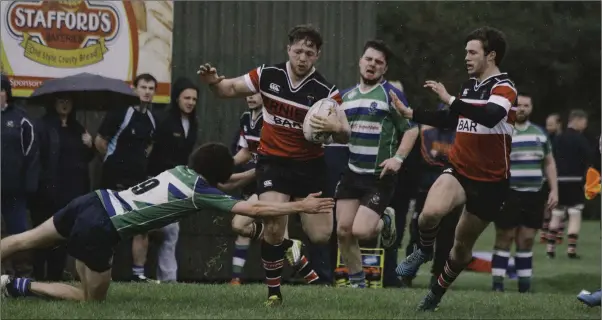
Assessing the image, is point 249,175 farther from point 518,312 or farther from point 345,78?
point 518,312

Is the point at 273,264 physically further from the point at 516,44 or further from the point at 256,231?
the point at 516,44

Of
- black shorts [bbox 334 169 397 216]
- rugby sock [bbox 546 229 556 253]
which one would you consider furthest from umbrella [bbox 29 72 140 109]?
rugby sock [bbox 546 229 556 253]

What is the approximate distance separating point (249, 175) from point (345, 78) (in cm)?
263

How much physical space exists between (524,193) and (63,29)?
20.1ft

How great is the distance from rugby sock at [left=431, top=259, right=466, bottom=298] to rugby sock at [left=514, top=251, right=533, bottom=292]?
4.93 metres

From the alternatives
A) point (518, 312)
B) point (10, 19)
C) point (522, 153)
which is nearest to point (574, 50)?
point (522, 153)

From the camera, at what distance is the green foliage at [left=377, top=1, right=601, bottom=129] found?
34.9m

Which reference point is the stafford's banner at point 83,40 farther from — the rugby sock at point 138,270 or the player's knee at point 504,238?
the player's knee at point 504,238

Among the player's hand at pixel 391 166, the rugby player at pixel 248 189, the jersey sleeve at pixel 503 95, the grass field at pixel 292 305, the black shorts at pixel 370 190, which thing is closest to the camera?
the grass field at pixel 292 305

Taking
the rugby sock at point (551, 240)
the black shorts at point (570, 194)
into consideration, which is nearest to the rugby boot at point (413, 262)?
the rugby sock at point (551, 240)

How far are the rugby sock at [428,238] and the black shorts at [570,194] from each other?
1164 centimetres

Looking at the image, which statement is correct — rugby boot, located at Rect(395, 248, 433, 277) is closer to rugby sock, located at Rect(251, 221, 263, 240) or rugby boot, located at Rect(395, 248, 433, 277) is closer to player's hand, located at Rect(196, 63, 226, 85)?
rugby sock, located at Rect(251, 221, 263, 240)

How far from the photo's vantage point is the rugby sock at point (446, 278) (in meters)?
10.6

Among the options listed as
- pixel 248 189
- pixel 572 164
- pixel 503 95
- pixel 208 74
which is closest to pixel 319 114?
pixel 208 74
